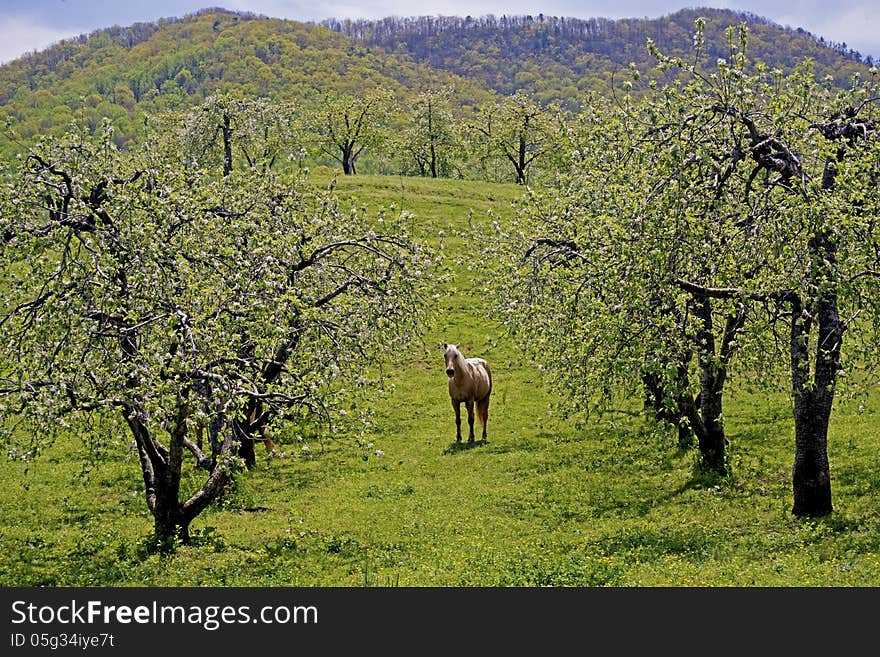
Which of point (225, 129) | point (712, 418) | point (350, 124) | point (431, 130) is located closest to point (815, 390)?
point (712, 418)

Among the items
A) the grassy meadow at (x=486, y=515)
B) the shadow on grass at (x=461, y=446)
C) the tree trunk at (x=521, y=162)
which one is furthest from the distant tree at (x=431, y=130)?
the shadow on grass at (x=461, y=446)

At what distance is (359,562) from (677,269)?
8.92 m

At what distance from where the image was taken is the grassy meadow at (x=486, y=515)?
15.2 m

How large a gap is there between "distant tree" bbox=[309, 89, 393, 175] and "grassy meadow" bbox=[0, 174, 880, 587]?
220 ft

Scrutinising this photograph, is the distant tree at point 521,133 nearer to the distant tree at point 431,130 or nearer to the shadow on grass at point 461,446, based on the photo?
the distant tree at point 431,130

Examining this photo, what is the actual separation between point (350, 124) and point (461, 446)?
241ft

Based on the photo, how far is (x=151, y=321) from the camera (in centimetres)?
1552

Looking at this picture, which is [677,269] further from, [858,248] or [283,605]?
[283,605]

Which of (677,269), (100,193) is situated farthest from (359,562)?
(100,193)

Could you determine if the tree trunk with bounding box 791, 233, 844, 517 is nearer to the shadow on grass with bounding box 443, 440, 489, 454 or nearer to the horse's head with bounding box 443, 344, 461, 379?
the shadow on grass with bounding box 443, 440, 489, 454

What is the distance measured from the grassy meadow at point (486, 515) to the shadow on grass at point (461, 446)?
154 millimetres

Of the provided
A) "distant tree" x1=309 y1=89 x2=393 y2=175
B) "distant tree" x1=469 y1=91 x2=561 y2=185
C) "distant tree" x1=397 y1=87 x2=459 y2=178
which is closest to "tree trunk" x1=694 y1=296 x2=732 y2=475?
"distant tree" x1=469 y1=91 x2=561 y2=185

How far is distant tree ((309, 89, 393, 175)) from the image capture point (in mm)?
94062

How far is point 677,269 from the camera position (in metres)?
16.5
